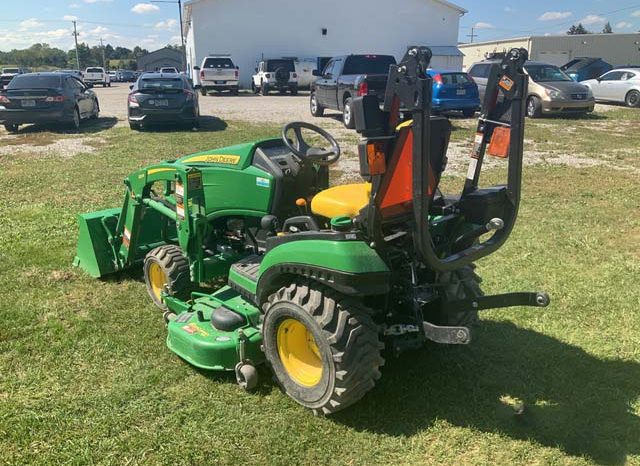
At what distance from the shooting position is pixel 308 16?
37.7 meters

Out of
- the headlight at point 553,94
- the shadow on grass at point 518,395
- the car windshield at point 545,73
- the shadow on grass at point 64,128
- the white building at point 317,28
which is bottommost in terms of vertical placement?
the shadow on grass at point 518,395

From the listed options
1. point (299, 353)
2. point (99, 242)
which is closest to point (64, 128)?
point (99, 242)

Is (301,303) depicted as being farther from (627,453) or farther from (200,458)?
(627,453)

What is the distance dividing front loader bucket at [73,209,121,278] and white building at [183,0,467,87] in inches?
1321

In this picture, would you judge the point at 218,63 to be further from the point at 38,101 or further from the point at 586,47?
the point at 586,47

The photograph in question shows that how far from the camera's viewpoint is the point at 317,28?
38062 millimetres

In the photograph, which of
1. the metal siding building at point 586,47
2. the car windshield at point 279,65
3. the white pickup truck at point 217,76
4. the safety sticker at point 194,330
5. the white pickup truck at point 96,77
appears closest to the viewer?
the safety sticker at point 194,330

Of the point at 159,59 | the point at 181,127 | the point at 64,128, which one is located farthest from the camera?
the point at 159,59

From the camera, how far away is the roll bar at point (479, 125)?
267cm

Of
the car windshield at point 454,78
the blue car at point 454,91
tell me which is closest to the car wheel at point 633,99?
the blue car at point 454,91

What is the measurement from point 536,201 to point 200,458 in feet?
21.1

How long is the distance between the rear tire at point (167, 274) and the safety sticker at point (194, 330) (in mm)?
671

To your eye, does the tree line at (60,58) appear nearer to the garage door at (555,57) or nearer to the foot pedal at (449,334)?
the garage door at (555,57)

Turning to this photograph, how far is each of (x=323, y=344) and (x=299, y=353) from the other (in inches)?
17.3
